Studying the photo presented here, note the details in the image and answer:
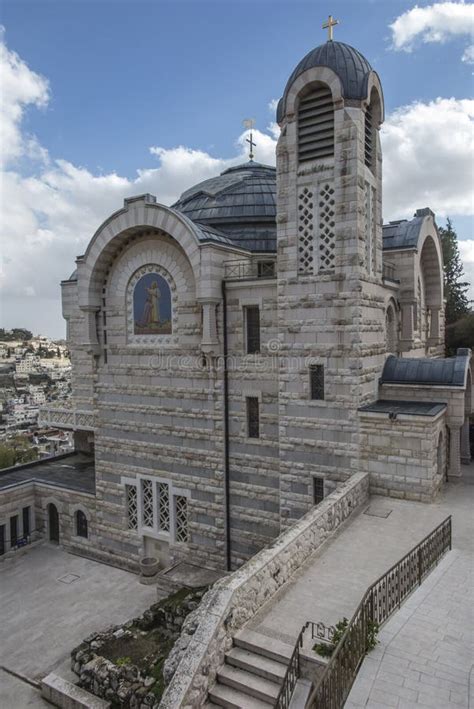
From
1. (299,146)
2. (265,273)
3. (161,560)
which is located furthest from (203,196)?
(161,560)

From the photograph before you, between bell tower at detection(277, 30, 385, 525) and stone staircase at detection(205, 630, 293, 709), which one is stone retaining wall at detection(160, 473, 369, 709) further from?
bell tower at detection(277, 30, 385, 525)

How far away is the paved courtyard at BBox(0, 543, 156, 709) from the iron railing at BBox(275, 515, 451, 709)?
8.57 m

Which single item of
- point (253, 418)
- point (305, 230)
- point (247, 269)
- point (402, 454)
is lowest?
point (402, 454)

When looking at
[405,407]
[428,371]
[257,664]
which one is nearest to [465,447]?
[428,371]

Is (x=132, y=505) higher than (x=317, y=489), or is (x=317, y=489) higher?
(x=317, y=489)

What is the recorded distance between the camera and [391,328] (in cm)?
1647

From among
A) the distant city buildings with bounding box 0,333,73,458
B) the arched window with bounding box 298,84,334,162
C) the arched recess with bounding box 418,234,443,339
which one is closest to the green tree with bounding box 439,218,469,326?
the arched recess with bounding box 418,234,443,339

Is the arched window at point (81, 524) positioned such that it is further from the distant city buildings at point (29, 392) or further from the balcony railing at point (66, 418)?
the distant city buildings at point (29, 392)

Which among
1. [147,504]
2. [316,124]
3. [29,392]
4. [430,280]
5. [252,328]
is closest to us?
[316,124]

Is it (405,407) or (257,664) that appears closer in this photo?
(257,664)

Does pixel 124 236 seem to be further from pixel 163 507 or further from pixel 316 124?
pixel 163 507

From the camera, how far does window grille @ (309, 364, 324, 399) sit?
13016 mm

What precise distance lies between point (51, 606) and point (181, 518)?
4.59m

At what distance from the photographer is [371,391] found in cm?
1330
